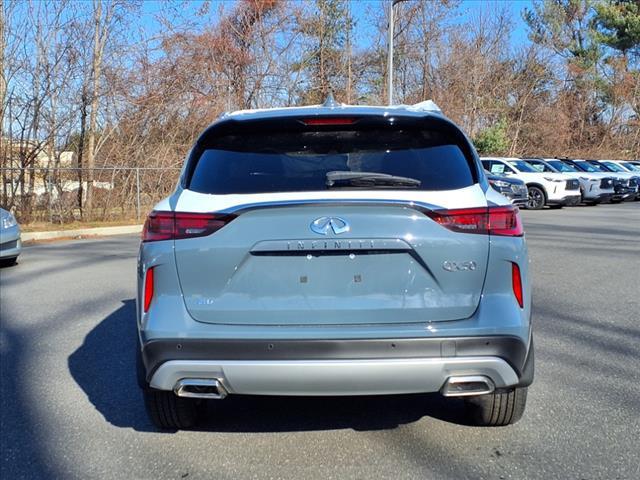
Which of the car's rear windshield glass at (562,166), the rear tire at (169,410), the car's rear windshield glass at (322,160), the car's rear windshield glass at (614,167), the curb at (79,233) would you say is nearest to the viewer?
the car's rear windshield glass at (322,160)

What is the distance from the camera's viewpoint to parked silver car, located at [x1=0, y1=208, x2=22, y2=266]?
10047mm

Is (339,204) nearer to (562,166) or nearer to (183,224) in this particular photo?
(183,224)

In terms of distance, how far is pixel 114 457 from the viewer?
3.47 m

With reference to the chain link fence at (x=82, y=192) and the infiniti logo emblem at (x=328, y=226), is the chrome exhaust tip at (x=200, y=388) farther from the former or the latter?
the chain link fence at (x=82, y=192)

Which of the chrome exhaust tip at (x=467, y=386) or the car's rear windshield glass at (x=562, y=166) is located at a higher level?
the car's rear windshield glass at (x=562, y=166)

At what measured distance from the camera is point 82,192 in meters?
19.5

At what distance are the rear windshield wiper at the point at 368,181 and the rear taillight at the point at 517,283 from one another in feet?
2.04

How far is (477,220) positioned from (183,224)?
56.2 inches

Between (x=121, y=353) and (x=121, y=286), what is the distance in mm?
3154

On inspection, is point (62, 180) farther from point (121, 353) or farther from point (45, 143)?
point (121, 353)

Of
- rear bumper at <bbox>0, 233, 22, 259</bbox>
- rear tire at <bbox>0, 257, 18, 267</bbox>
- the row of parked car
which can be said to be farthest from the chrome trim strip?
the row of parked car

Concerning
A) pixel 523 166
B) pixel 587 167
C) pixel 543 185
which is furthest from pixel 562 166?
pixel 543 185

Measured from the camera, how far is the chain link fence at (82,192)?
18.3 m

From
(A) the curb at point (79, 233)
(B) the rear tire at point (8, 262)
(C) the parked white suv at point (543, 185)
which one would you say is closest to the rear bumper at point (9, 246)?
(B) the rear tire at point (8, 262)
